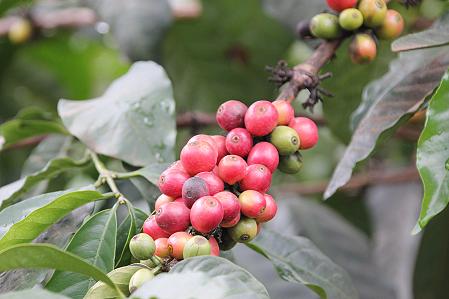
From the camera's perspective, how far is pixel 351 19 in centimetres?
86

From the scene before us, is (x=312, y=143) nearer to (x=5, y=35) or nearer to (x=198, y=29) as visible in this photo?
(x=198, y=29)

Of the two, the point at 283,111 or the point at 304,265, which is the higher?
the point at 283,111

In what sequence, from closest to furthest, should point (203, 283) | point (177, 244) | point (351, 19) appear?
point (203, 283)
point (177, 244)
point (351, 19)

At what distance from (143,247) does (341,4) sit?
42 centimetres

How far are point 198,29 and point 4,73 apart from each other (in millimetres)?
607

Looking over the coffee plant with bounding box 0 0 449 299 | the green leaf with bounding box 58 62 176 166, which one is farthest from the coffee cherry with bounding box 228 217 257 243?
the green leaf with bounding box 58 62 176 166

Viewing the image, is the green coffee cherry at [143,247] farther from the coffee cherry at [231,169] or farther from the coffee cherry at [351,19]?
the coffee cherry at [351,19]

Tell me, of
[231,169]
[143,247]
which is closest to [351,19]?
[231,169]

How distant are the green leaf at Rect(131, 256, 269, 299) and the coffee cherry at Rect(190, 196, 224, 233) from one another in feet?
0.14

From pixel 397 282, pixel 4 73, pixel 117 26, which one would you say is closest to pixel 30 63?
pixel 4 73

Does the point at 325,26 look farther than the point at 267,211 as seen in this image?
Yes

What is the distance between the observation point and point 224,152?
73cm

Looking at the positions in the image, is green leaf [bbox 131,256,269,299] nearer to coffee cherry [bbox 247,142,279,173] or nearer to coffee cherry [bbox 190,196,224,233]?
coffee cherry [bbox 190,196,224,233]

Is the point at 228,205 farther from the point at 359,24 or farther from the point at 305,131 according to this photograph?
the point at 359,24
